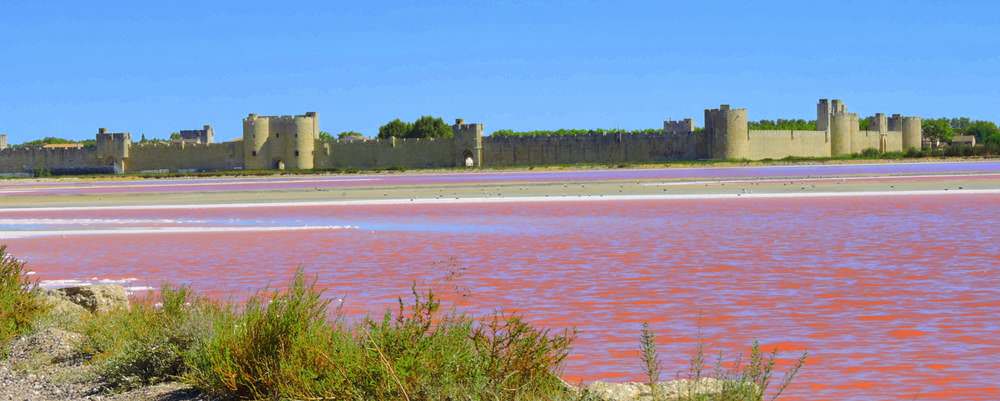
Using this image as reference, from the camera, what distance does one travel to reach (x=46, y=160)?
79.1 meters

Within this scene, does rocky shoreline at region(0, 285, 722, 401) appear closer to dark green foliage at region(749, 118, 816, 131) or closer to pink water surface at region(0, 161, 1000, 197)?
pink water surface at region(0, 161, 1000, 197)

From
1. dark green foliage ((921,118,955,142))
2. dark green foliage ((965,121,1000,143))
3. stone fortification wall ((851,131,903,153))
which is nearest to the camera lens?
stone fortification wall ((851,131,903,153))

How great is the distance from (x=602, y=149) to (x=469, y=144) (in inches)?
291

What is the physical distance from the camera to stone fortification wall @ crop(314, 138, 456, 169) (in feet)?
244

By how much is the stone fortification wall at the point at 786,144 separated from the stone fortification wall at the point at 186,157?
28963 millimetres

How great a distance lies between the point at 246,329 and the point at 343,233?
12022 millimetres

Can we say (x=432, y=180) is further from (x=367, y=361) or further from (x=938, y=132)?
(x=938, y=132)

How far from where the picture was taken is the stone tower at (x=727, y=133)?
230 feet

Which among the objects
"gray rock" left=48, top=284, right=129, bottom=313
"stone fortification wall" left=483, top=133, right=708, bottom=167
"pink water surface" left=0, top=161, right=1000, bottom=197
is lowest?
"pink water surface" left=0, top=161, right=1000, bottom=197

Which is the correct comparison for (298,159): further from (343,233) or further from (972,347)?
(972,347)

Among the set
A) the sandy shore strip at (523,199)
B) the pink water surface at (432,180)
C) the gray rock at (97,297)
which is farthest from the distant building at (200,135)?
the gray rock at (97,297)

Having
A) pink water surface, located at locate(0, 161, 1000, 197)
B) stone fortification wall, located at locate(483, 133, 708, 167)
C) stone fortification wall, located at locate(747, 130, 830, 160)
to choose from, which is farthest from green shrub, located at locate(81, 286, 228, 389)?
stone fortification wall, located at locate(747, 130, 830, 160)

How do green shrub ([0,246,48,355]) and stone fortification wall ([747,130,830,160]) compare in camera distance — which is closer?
green shrub ([0,246,48,355])

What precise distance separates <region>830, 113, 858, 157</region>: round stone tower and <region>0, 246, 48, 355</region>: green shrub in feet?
243
